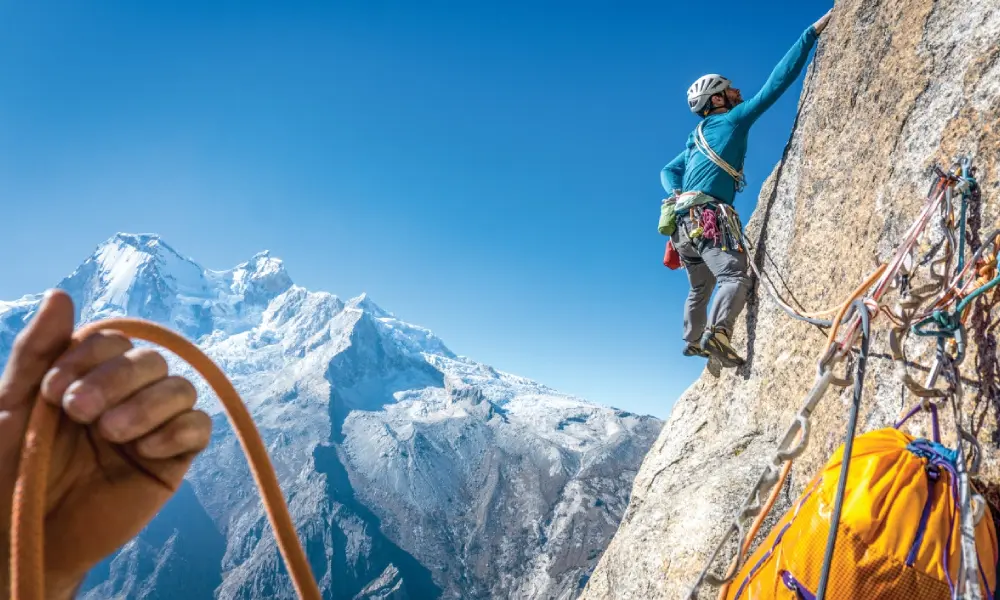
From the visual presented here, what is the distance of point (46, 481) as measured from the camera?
55.7 inches

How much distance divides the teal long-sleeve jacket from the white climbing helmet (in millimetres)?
333

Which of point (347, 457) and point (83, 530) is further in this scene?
point (347, 457)

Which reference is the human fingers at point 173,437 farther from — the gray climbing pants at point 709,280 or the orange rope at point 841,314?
the gray climbing pants at point 709,280

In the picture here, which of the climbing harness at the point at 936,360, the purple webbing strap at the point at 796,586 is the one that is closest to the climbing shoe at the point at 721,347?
the climbing harness at the point at 936,360

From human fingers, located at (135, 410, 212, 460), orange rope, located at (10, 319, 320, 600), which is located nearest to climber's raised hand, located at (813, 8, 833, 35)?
orange rope, located at (10, 319, 320, 600)

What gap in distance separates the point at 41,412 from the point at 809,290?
20.1 ft

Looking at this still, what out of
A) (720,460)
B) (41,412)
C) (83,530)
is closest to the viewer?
(41,412)

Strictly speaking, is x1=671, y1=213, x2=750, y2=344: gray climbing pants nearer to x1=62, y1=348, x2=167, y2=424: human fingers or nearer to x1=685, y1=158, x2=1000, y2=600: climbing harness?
x1=685, y1=158, x2=1000, y2=600: climbing harness

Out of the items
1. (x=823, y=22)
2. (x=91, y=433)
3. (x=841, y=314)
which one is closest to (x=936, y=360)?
(x=841, y=314)

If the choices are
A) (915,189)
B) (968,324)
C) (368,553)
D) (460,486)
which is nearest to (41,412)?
(968,324)

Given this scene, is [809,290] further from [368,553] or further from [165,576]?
[165,576]

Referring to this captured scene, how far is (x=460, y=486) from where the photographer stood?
182 m

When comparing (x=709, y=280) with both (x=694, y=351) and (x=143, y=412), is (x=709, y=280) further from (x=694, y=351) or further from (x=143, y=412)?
(x=143, y=412)

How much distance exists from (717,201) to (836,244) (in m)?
1.53
